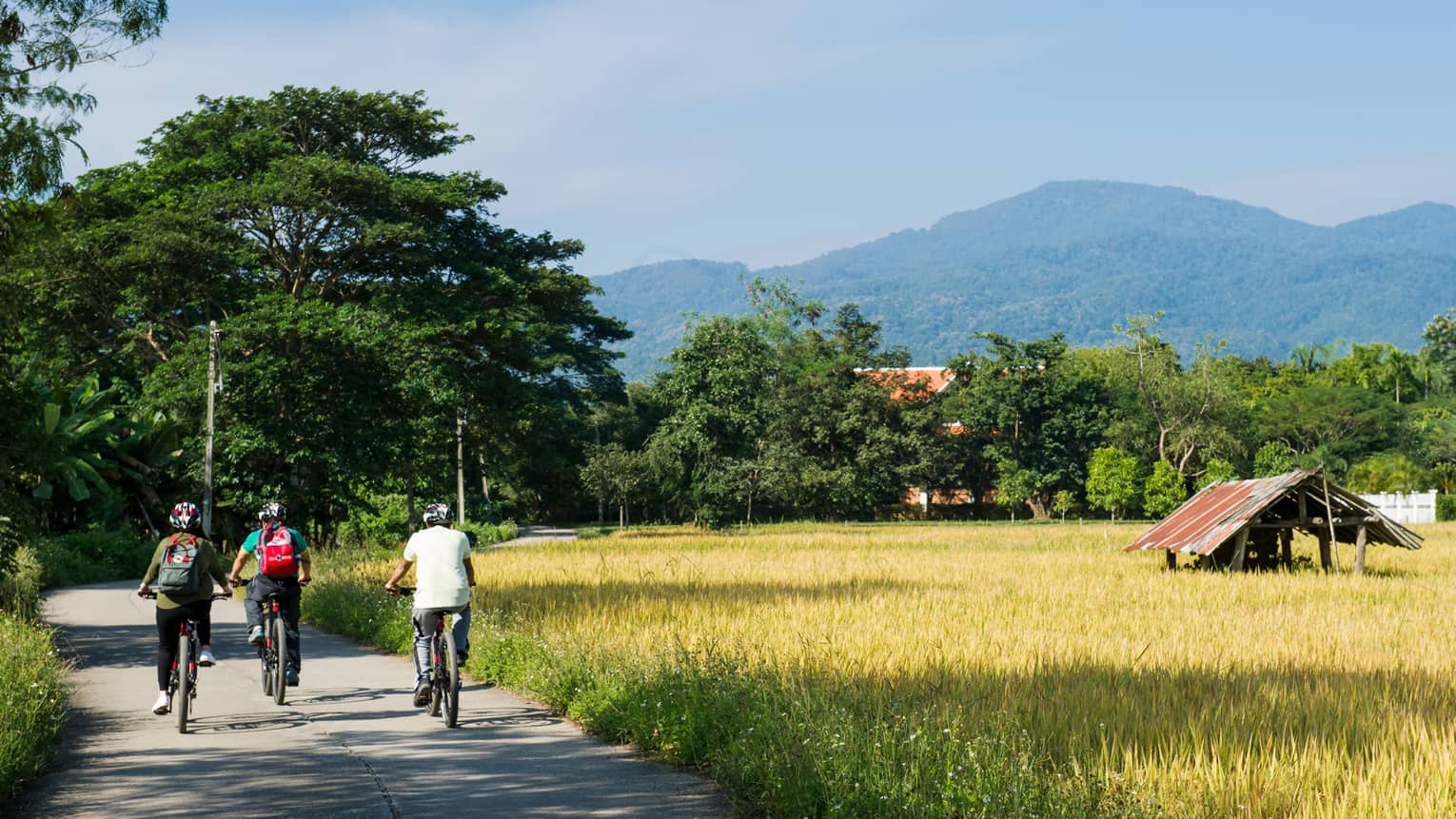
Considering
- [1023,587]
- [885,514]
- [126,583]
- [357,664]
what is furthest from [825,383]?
[357,664]

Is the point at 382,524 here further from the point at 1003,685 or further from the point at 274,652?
the point at 1003,685

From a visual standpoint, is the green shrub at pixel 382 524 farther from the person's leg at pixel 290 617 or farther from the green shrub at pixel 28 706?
the person's leg at pixel 290 617

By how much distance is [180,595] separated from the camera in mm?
11383

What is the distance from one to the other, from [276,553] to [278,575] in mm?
204

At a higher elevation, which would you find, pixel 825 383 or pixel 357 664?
pixel 825 383

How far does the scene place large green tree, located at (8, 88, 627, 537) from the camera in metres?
31.5

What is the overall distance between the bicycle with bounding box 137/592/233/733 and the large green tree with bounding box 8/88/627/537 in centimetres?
1941

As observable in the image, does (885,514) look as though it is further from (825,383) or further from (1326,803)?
(1326,803)

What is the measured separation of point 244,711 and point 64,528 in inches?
1419

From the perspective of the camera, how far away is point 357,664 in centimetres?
1546

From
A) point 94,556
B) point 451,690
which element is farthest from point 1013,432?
point 451,690

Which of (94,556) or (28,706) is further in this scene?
(94,556)

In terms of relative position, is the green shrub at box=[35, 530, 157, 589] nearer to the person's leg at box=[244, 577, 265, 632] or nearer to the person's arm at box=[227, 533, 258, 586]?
the person's leg at box=[244, 577, 265, 632]

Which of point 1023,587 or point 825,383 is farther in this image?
point 825,383
